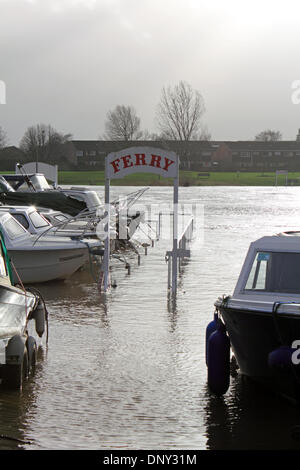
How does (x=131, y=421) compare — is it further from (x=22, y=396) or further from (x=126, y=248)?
(x=126, y=248)

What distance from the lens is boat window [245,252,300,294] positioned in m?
9.88

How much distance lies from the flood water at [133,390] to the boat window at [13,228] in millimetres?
1352

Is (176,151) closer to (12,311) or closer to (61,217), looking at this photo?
(61,217)

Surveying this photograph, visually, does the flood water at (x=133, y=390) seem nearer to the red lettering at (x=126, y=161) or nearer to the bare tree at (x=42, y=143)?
the red lettering at (x=126, y=161)

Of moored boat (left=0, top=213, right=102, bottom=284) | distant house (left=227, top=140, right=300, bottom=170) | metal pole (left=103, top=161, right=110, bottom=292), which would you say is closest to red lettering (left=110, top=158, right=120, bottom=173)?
metal pole (left=103, top=161, right=110, bottom=292)

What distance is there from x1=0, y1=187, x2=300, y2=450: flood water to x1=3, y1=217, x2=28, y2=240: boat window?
1.35 metres

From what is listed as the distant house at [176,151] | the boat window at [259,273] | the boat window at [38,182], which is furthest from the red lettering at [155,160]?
the distant house at [176,151]

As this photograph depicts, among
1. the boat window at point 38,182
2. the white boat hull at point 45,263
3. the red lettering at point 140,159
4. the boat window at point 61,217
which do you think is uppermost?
the red lettering at point 140,159

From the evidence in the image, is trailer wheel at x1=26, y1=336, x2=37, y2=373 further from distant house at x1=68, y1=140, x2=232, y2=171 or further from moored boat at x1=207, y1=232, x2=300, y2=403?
distant house at x1=68, y1=140, x2=232, y2=171

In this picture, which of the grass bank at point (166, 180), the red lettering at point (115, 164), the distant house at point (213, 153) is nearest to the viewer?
the red lettering at point (115, 164)

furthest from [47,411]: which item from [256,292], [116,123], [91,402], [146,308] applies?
[116,123]

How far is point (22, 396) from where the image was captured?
30.6ft

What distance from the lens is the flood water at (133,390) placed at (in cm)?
814

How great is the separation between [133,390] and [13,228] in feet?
28.1
